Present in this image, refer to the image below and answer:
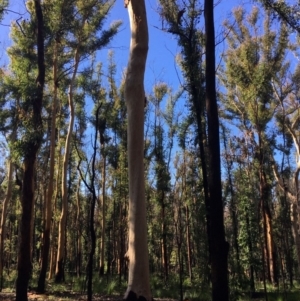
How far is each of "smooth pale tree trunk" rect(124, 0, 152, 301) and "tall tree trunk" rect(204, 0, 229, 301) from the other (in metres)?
1.12

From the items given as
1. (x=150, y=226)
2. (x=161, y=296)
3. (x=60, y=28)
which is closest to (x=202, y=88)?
(x=60, y=28)

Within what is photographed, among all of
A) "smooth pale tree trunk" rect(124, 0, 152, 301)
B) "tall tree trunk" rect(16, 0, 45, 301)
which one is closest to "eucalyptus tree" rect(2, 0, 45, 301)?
"tall tree trunk" rect(16, 0, 45, 301)

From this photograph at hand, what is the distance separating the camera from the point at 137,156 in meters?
6.55

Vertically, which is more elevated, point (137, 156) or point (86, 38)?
point (86, 38)

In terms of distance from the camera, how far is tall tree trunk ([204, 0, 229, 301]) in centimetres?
621

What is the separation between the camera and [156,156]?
21.5 m

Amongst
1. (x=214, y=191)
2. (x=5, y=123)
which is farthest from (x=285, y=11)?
(x=5, y=123)

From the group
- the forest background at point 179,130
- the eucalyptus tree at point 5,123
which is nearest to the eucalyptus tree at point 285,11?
the forest background at point 179,130

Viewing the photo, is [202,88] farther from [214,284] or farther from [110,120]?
[110,120]

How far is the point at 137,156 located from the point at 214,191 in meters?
1.44

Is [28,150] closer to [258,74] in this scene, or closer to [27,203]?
[27,203]

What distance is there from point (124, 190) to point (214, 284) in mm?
14881

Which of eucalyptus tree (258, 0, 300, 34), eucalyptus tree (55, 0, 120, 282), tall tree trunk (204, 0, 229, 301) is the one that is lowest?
tall tree trunk (204, 0, 229, 301)

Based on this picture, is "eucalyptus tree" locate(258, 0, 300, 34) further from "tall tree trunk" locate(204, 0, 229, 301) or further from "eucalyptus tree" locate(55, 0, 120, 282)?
"eucalyptus tree" locate(55, 0, 120, 282)
